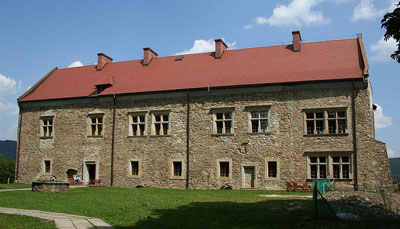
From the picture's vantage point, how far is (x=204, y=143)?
83.5ft

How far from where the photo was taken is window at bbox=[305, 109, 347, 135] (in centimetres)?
2283

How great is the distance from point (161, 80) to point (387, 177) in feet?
53.9

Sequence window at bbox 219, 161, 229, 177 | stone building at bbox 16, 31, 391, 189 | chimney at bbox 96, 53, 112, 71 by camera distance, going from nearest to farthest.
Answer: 1. stone building at bbox 16, 31, 391, 189
2. window at bbox 219, 161, 229, 177
3. chimney at bbox 96, 53, 112, 71

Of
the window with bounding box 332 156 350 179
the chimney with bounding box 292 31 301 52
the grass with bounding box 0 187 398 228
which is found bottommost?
the grass with bounding box 0 187 398 228

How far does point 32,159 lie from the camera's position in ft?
101

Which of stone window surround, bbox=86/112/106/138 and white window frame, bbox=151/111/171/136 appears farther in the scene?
stone window surround, bbox=86/112/106/138

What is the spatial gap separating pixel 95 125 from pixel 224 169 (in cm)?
1086

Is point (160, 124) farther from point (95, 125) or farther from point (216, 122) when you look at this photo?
point (95, 125)

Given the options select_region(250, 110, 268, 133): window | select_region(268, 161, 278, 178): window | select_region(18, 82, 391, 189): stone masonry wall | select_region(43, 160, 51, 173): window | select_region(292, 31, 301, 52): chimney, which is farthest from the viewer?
select_region(43, 160, 51, 173): window

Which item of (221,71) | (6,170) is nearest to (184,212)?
(221,71)

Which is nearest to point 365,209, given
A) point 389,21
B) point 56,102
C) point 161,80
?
point 389,21

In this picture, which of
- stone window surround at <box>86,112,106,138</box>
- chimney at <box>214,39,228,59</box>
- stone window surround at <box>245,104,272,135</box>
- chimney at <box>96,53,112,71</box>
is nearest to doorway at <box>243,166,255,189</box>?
stone window surround at <box>245,104,272,135</box>

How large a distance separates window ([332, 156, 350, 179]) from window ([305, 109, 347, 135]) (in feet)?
5.29

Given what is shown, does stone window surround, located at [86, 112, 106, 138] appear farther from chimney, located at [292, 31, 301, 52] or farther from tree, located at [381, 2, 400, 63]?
tree, located at [381, 2, 400, 63]
